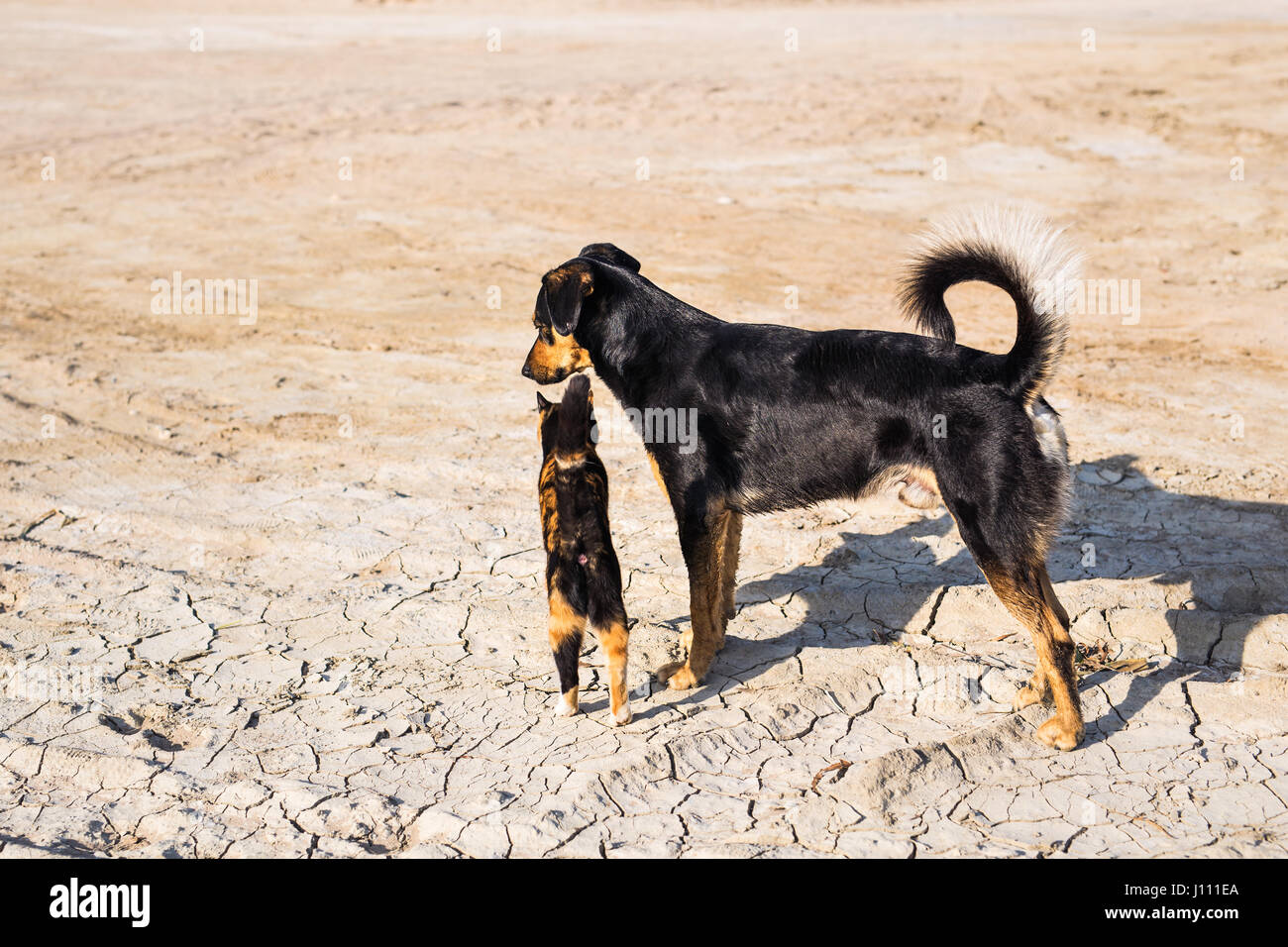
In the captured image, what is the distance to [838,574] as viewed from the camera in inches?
251

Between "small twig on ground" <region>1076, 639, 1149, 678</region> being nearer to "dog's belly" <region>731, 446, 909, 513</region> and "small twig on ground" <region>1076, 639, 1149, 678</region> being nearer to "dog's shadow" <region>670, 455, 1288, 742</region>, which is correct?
"dog's shadow" <region>670, 455, 1288, 742</region>

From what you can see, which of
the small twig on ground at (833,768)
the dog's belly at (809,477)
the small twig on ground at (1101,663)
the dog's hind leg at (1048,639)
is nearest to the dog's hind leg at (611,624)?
the dog's belly at (809,477)

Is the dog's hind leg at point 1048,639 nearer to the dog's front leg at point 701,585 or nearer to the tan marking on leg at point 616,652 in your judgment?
the dog's front leg at point 701,585

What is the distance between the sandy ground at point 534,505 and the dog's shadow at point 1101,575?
27mm

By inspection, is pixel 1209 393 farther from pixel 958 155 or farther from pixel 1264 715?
pixel 958 155

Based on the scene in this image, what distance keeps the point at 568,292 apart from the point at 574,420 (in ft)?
2.09

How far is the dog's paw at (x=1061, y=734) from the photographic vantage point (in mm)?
4848

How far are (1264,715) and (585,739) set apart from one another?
9.60 feet

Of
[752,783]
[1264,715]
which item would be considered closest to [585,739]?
[752,783]

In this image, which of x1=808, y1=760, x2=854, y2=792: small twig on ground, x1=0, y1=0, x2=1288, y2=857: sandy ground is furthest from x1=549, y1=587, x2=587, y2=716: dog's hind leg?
x1=808, y1=760, x2=854, y2=792: small twig on ground

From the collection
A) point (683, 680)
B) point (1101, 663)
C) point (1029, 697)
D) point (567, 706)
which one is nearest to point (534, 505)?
point (683, 680)

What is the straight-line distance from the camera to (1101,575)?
6.28 meters

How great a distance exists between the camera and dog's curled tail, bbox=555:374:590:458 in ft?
16.2

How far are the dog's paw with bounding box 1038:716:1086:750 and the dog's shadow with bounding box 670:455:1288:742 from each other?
15 cm
